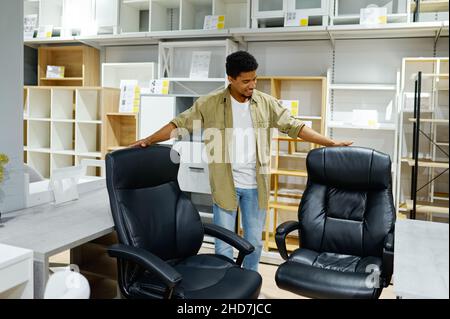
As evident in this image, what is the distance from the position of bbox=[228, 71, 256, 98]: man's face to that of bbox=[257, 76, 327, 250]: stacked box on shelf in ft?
4.11

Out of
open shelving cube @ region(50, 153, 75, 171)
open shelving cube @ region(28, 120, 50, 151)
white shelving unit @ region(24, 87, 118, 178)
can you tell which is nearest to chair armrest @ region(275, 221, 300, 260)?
white shelving unit @ region(24, 87, 118, 178)

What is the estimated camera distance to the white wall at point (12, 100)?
214 centimetres

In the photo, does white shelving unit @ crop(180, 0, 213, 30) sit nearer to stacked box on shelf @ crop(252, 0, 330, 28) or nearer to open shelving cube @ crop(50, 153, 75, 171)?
stacked box on shelf @ crop(252, 0, 330, 28)

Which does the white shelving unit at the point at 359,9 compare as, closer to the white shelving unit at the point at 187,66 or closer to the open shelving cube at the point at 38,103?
the white shelving unit at the point at 187,66

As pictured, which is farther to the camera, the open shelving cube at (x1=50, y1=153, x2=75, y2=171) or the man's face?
Answer: the open shelving cube at (x1=50, y1=153, x2=75, y2=171)

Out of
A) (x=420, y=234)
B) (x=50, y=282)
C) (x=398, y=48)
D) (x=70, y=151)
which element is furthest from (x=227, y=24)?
(x=50, y=282)

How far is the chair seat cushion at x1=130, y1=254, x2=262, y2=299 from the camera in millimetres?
1783

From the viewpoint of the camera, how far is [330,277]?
2051mm

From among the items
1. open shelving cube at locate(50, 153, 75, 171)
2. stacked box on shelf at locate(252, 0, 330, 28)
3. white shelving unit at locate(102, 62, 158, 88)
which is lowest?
open shelving cube at locate(50, 153, 75, 171)

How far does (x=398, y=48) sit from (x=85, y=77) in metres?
2.90

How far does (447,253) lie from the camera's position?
108 centimetres

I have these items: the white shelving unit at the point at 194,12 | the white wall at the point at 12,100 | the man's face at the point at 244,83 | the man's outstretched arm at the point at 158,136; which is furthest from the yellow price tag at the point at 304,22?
the white wall at the point at 12,100

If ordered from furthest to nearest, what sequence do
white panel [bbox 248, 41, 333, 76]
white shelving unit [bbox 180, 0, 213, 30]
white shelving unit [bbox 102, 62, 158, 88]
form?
white shelving unit [bbox 102, 62, 158, 88], white shelving unit [bbox 180, 0, 213, 30], white panel [bbox 248, 41, 333, 76]

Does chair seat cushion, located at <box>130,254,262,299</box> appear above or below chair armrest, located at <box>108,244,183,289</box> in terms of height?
below
